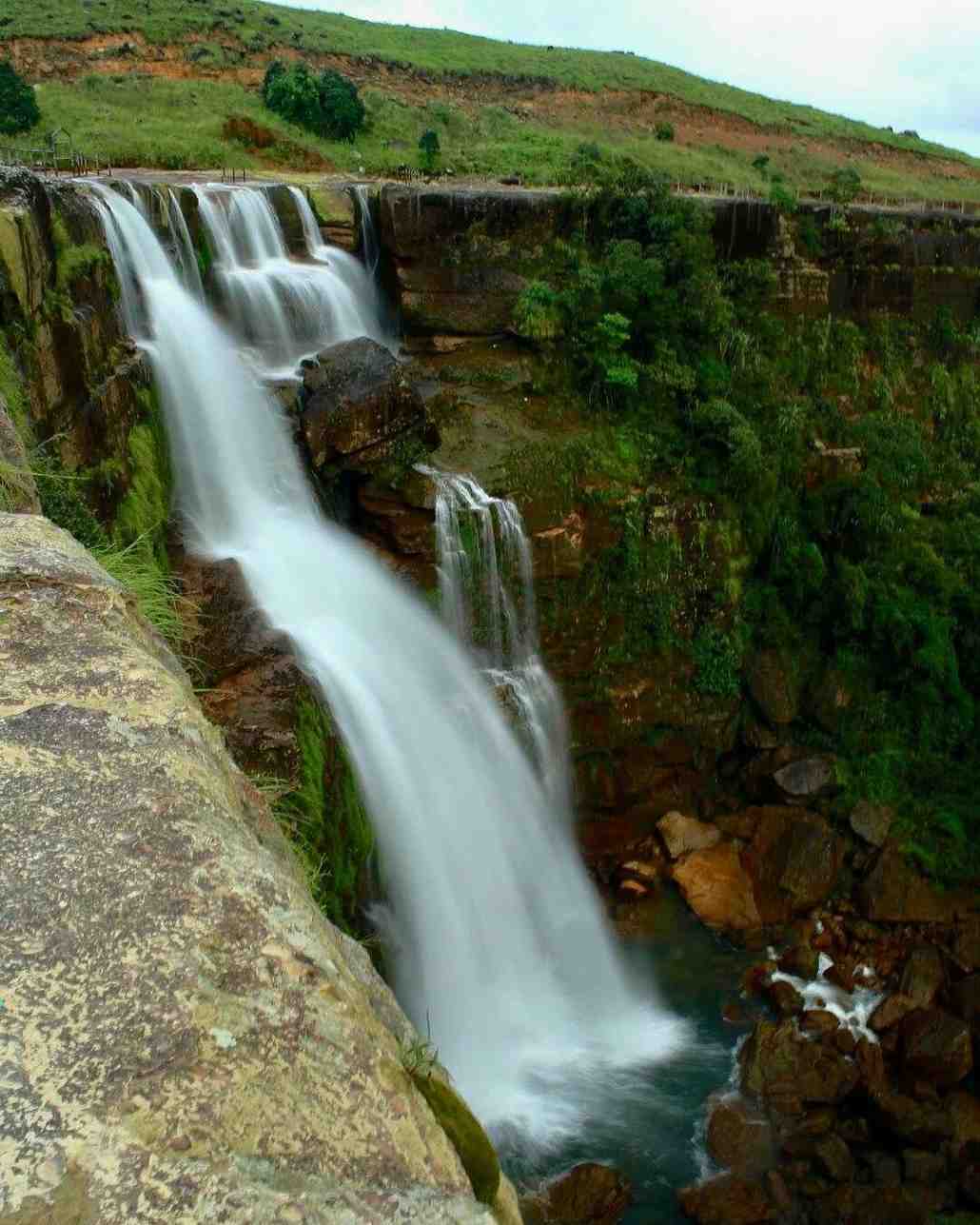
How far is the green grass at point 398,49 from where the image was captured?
3356cm

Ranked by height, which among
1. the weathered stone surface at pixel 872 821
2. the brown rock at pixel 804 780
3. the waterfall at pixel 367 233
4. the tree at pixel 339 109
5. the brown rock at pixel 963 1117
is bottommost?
the brown rock at pixel 963 1117

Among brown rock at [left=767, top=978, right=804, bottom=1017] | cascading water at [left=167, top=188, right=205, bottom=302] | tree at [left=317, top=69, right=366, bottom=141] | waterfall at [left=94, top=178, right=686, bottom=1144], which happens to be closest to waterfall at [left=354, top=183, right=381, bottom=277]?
cascading water at [left=167, top=188, right=205, bottom=302]

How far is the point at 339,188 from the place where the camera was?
15.6m

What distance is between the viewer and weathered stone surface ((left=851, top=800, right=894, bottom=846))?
13.3m

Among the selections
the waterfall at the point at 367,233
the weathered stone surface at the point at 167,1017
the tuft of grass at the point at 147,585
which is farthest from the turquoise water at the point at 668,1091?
the waterfall at the point at 367,233

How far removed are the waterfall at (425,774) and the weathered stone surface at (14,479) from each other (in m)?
3.31

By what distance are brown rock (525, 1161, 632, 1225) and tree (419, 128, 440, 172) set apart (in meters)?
22.9

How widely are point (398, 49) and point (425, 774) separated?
1573 inches

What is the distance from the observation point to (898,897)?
41.7ft

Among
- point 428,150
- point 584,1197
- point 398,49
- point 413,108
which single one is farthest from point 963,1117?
point 398,49

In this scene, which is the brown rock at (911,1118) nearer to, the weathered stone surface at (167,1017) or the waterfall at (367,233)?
the weathered stone surface at (167,1017)

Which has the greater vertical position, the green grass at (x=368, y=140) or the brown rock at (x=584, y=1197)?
the green grass at (x=368, y=140)

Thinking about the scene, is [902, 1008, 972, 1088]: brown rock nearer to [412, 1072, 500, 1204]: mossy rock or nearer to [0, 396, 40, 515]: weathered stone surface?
[412, 1072, 500, 1204]: mossy rock

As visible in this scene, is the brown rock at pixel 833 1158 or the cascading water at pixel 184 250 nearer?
the brown rock at pixel 833 1158
